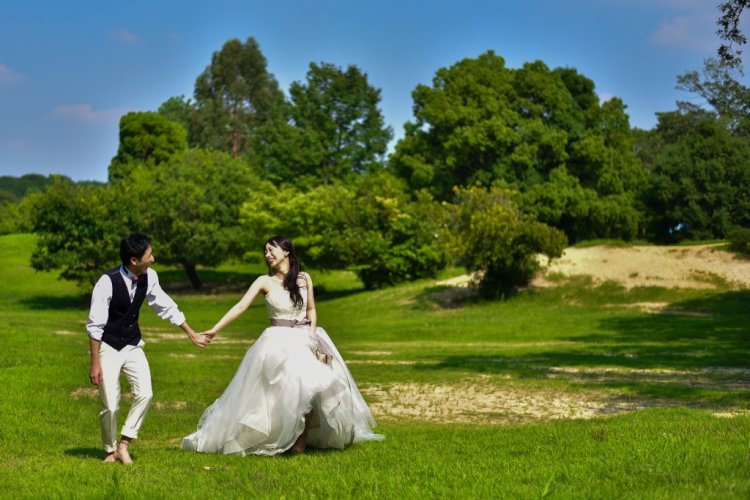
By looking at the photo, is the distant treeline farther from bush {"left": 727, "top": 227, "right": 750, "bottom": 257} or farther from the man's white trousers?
the man's white trousers

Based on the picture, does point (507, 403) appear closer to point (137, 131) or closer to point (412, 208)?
point (412, 208)

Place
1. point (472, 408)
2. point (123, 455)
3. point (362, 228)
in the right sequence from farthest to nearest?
point (362, 228) < point (472, 408) < point (123, 455)

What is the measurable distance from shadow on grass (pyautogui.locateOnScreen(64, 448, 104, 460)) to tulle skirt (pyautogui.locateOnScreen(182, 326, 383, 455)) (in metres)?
0.92

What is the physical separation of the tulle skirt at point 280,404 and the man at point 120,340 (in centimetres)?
97

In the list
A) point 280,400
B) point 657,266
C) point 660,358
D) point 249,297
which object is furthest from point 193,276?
point 280,400

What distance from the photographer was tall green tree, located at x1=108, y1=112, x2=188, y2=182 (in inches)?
3875

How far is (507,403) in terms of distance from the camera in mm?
17266

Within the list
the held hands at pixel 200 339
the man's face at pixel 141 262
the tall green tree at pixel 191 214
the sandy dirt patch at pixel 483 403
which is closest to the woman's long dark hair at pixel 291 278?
the held hands at pixel 200 339

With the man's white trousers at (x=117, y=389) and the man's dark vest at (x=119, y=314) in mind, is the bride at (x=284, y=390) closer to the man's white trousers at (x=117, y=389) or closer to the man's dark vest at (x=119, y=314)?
the man's white trousers at (x=117, y=389)

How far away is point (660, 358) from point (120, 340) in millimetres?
19201

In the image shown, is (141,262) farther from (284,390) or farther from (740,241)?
(740,241)

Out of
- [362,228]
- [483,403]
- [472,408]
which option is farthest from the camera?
[362,228]

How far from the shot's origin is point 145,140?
9850 cm

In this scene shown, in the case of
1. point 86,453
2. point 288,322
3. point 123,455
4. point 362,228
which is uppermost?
point 362,228
